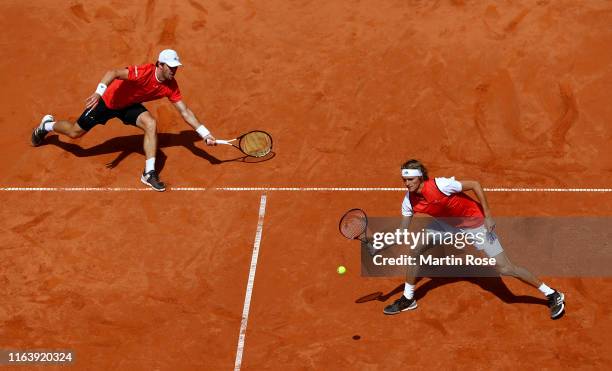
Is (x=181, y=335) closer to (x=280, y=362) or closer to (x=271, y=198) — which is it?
(x=280, y=362)

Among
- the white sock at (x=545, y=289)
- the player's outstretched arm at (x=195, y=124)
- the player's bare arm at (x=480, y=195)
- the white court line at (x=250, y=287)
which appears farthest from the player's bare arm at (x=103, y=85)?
the white sock at (x=545, y=289)

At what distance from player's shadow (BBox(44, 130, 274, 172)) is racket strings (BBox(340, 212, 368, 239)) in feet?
7.41

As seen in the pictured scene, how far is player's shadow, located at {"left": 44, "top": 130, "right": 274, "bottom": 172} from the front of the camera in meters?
13.4

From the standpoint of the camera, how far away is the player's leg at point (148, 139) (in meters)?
12.7

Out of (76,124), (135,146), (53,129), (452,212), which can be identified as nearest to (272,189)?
(135,146)

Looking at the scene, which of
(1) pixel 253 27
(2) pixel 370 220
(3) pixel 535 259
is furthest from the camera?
(1) pixel 253 27

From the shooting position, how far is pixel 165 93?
42.1ft

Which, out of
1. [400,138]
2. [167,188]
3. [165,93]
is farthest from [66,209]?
[400,138]

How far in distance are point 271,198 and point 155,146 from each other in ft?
6.58

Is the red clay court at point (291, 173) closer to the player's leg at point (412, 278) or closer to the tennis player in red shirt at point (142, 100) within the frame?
the player's leg at point (412, 278)

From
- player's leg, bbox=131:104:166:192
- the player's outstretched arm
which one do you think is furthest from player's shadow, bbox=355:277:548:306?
player's leg, bbox=131:104:166:192

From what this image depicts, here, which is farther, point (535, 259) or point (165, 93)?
point (165, 93)

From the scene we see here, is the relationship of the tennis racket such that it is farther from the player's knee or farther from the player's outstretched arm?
the player's knee
